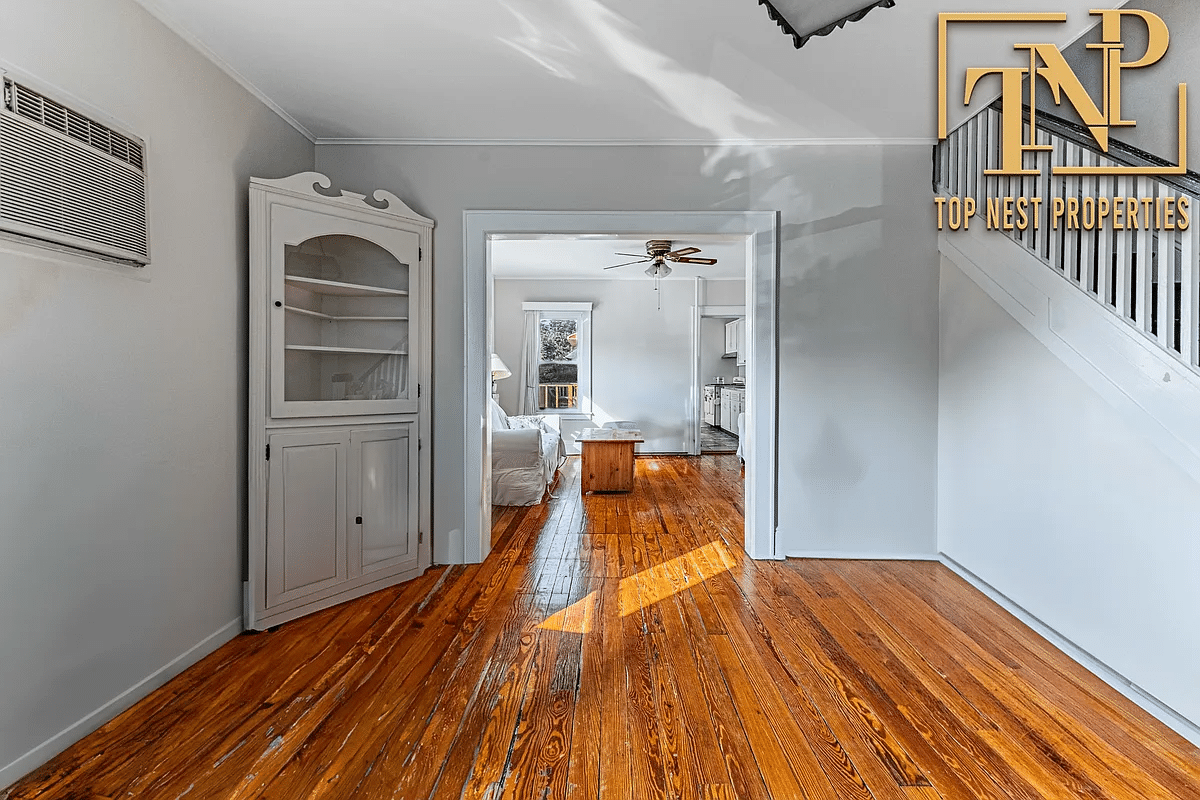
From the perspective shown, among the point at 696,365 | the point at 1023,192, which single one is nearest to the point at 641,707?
the point at 1023,192

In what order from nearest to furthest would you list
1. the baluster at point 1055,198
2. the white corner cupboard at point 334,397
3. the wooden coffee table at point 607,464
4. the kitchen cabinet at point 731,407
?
the baluster at point 1055,198 < the white corner cupboard at point 334,397 < the wooden coffee table at point 607,464 < the kitchen cabinet at point 731,407

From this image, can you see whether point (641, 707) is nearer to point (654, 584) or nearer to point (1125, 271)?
point (654, 584)

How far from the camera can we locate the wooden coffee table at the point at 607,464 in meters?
6.03

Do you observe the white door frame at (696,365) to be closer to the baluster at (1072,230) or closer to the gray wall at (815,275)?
the gray wall at (815,275)

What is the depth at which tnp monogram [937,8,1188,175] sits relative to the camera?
2549 mm

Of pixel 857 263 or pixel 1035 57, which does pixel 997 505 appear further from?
pixel 1035 57

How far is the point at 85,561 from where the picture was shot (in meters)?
2.03

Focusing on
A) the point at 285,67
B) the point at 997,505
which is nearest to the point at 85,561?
the point at 285,67

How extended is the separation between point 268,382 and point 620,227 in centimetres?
207

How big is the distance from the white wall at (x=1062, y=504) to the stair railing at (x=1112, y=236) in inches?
13.7

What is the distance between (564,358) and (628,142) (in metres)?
5.28

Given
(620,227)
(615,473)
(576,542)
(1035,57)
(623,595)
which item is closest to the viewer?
(1035,57)

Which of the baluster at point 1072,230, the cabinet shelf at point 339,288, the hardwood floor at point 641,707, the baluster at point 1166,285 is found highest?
the baluster at point 1072,230

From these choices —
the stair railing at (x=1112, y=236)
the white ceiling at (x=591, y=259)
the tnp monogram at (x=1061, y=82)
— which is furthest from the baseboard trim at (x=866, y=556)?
the white ceiling at (x=591, y=259)
